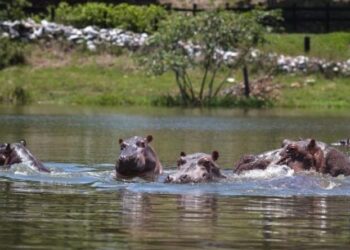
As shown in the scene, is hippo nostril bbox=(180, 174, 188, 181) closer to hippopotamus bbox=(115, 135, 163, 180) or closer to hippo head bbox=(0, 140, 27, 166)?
hippopotamus bbox=(115, 135, 163, 180)

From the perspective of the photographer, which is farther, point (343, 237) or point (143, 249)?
point (343, 237)

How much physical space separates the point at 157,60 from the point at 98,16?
11.9 meters

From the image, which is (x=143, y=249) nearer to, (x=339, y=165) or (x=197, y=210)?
(x=197, y=210)

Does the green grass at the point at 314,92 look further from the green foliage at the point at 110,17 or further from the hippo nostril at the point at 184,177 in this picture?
the hippo nostril at the point at 184,177

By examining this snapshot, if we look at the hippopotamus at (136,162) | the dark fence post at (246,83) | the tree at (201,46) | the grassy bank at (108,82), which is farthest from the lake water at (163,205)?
the dark fence post at (246,83)

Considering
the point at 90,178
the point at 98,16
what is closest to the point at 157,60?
the point at 98,16

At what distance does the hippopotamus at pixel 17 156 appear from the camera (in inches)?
744

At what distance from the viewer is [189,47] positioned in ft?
180

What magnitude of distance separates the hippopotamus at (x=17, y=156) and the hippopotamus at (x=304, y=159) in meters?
3.19

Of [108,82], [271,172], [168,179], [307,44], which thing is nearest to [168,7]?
[307,44]

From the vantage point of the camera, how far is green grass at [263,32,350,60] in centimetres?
5994

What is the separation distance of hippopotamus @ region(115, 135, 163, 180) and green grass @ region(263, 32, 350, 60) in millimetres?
40584

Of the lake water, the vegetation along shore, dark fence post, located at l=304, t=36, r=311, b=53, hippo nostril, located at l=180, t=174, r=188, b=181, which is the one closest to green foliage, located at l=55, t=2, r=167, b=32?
the vegetation along shore

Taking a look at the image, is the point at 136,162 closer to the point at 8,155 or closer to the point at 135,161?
the point at 135,161
